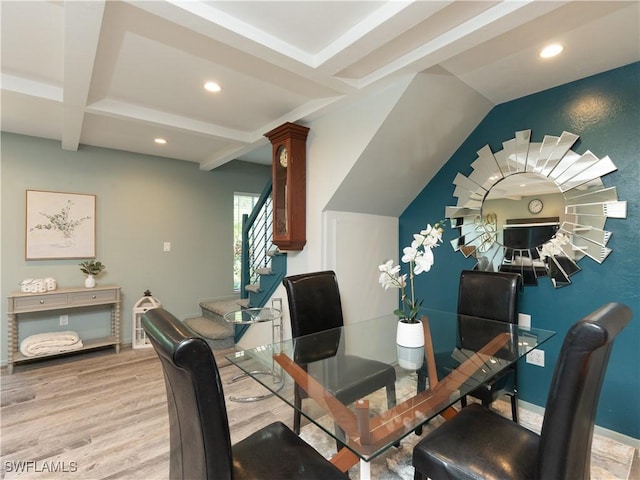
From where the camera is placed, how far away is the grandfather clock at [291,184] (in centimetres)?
279

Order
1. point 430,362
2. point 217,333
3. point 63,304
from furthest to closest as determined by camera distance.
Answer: point 217,333, point 63,304, point 430,362

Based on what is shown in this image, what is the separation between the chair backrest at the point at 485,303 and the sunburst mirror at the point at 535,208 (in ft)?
1.21

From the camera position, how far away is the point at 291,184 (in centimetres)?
279

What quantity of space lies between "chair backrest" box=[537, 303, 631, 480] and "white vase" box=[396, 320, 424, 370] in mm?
708

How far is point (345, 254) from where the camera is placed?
9.44ft

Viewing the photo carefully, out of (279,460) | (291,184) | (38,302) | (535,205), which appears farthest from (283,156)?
(38,302)

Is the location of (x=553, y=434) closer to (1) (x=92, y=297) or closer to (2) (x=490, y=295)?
(2) (x=490, y=295)

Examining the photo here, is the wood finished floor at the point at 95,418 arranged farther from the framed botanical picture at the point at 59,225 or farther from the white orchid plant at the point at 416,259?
the white orchid plant at the point at 416,259

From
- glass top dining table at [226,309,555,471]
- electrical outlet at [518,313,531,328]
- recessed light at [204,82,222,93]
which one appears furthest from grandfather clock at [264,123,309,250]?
electrical outlet at [518,313,531,328]

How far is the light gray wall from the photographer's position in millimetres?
3279

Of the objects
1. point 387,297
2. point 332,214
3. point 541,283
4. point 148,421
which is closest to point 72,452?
point 148,421

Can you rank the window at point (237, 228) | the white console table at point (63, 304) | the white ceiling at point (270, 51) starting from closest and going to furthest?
the white ceiling at point (270, 51)
the white console table at point (63, 304)
the window at point (237, 228)

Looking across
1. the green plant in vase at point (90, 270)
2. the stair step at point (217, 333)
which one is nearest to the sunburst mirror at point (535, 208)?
the stair step at point (217, 333)

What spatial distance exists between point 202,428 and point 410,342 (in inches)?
46.5
